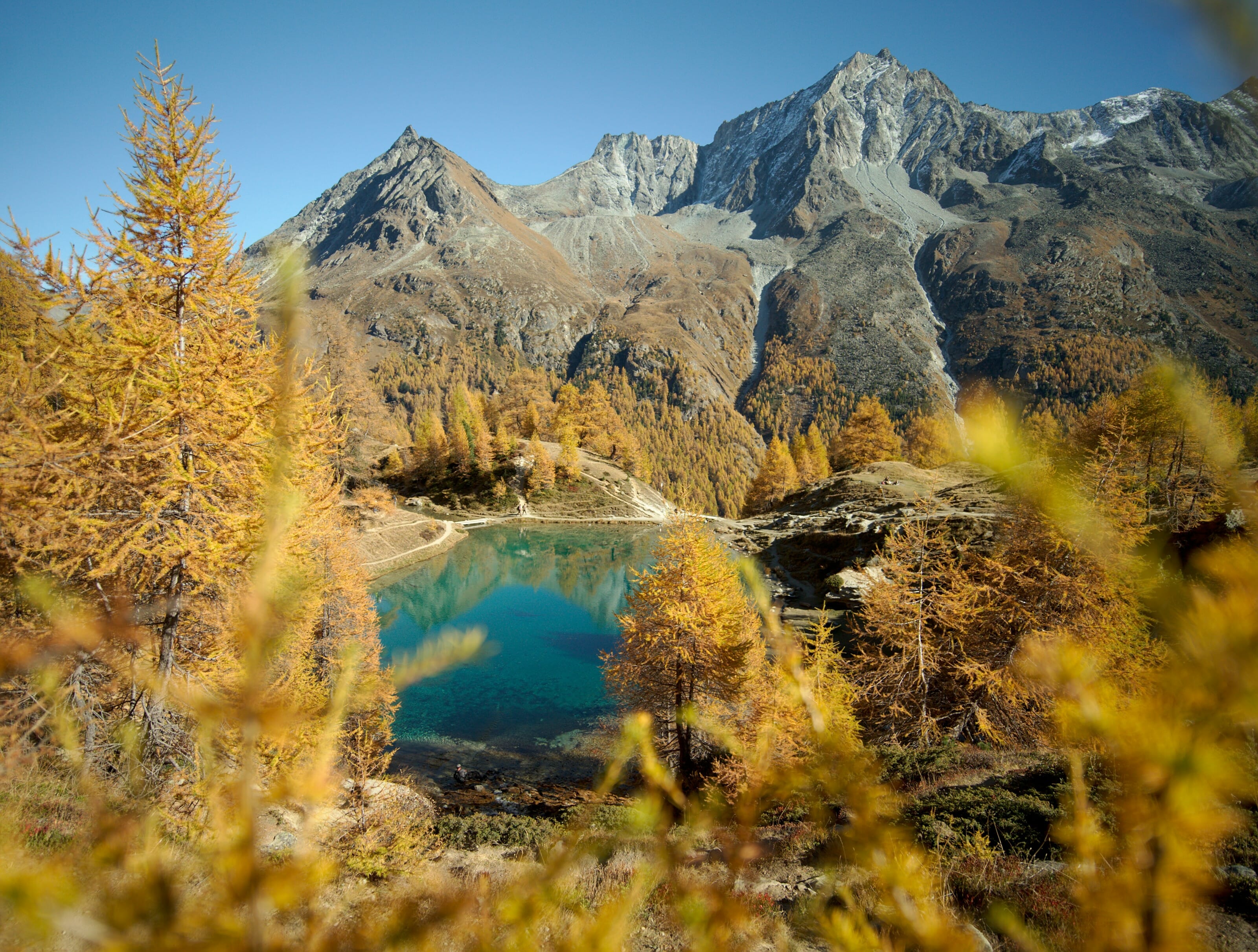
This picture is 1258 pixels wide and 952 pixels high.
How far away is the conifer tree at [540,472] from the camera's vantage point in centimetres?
6091

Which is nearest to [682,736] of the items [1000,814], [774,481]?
[1000,814]

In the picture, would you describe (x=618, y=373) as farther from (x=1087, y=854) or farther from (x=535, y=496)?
(x=1087, y=854)

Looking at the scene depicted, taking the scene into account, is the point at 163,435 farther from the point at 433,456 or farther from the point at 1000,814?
the point at 433,456

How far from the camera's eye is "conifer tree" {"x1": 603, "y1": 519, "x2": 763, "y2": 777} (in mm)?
13625

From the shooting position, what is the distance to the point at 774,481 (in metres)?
65.2

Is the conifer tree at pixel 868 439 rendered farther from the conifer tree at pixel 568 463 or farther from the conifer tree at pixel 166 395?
the conifer tree at pixel 166 395

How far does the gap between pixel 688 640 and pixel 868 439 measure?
52.8m

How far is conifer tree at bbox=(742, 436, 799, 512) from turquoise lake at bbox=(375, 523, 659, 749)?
17.0 m

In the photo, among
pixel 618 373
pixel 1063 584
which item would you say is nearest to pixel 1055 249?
pixel 618 373

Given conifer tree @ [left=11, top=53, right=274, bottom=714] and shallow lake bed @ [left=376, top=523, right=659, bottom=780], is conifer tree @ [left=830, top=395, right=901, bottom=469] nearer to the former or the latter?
shallow lake bed @ [left=376, top=523, right=659, bottom=780]

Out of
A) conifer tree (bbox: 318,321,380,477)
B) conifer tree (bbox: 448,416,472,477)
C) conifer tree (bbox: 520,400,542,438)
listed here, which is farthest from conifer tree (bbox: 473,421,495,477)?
conifer tree (bbox: 318,321,380,477)

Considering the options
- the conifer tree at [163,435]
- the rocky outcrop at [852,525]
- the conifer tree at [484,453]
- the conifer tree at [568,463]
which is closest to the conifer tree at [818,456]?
the rocky outcrop at [852,525]

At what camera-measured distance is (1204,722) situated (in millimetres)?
1103

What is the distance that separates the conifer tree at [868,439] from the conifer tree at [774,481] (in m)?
6.10
